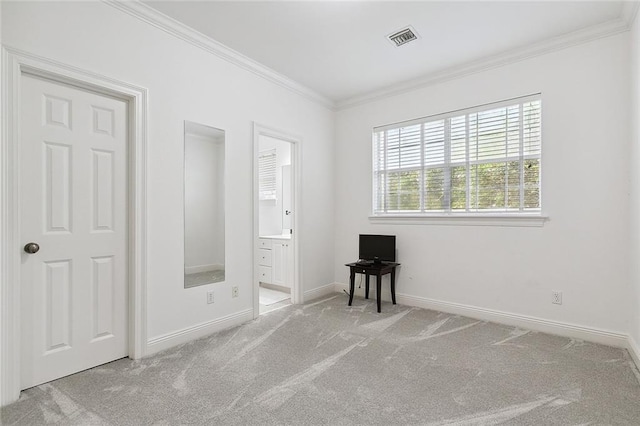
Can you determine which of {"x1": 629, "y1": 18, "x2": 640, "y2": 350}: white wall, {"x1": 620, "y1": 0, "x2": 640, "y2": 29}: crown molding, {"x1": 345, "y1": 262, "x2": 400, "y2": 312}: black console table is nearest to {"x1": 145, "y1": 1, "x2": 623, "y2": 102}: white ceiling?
{"x1": 620, "y1": 0, "x2": 640, "y2": 29}: crown molding

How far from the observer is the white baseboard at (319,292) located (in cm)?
427

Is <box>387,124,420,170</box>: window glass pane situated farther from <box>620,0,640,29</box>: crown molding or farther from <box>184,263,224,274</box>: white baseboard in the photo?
<box>184,263,224,274</box>: white baseboard

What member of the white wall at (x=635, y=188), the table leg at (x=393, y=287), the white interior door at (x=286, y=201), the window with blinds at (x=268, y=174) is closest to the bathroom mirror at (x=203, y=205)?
the table leg at (x=393, y=287)

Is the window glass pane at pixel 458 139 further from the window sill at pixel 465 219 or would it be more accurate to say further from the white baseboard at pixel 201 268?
the white baseboard at pixel 201 268

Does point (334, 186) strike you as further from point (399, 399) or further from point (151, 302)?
point (399, 399)

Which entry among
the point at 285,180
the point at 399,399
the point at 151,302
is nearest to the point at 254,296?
the point at 151,302

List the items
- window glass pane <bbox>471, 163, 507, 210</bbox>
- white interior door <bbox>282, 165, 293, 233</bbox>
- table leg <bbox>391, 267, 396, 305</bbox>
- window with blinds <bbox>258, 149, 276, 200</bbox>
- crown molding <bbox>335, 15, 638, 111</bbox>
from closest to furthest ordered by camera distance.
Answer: crown molding <bbox>335, 15, 638, 111</bbox> < window glass pane <bbox>471, 163, 507, 210</bbox> < table leg <bbox>391, 267, 396, 305</bbox> < white interior door <bbox>282, 165, 293, 233</bbox> < window with blinds <bbox>258, 149, 276, 200</bbox>

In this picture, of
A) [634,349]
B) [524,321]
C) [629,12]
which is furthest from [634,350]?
[629,12]

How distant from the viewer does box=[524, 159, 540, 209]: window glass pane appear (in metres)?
3.24

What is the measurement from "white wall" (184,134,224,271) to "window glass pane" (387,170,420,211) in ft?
7.11

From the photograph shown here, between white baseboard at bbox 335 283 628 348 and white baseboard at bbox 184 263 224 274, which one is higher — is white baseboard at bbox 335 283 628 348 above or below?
below

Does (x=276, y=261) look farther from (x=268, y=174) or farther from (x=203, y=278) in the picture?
(x=203, y=278)

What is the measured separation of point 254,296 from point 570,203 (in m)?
3.19

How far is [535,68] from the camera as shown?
3.20 metres
